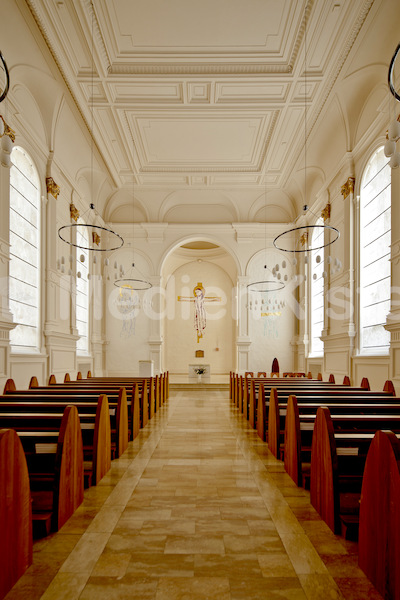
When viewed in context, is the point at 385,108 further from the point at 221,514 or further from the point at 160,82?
the point at 221,514

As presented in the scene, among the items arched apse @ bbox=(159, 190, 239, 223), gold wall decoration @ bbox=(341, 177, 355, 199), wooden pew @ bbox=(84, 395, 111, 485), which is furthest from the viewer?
arched apse @ bbox=(159, 190, 239, 223)

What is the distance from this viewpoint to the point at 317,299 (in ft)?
45.0

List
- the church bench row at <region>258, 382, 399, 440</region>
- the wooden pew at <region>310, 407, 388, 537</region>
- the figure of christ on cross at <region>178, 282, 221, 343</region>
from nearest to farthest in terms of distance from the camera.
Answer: the wooden pew at <region>310, 407, 388, 537</region>
the church bench row at <region>258, 382, 399, 440</region>
the figure of christ on cross at <region>178, 282, 221, 343</region>

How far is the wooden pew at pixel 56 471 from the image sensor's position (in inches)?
117

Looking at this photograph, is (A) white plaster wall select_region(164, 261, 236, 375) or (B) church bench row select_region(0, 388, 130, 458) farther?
(A) white plaster wall select_region(164, 261, 236, 375)

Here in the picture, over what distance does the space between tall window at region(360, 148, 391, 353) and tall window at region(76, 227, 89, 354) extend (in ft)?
24.2

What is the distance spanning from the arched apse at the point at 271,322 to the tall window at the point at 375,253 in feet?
18.9

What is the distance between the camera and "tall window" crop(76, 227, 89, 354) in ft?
42.9

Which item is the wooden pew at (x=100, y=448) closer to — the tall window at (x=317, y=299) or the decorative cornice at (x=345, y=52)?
the decorative cornice at (x=345, y=52)

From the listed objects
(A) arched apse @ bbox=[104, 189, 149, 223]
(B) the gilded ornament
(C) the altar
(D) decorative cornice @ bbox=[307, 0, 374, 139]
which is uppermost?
(D) decorative cornice @ bbox=[307, 0, 374, 139]

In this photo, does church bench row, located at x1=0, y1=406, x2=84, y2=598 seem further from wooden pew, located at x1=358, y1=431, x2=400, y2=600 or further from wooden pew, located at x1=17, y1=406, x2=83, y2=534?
wooden pew, located at x1=358, y1=431, x2=400, y2=600

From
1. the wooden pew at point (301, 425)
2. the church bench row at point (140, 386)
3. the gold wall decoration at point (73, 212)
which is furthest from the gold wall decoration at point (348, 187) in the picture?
the wooden pew at point (301, 425)

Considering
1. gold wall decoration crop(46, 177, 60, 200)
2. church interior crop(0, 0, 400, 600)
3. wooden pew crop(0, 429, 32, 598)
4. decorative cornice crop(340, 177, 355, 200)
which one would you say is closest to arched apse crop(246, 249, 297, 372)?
church interior crop(0, 0, 400, 600)

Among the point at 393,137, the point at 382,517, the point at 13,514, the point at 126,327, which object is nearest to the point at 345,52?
the point at 393,137
